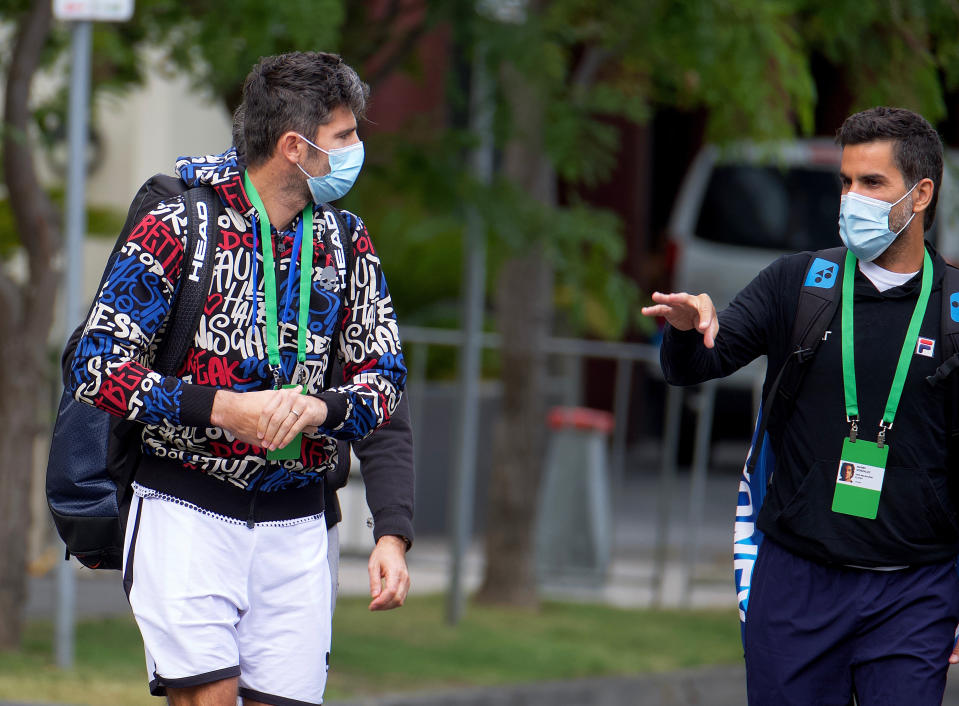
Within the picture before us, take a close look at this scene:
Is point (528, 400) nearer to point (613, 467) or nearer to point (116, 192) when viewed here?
point (613, 467)

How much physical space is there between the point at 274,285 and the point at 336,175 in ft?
0.87

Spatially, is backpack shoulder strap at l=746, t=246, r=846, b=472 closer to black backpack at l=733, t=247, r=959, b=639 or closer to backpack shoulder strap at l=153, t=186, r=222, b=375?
black backpack at l=733, t=247, r=959, b=639

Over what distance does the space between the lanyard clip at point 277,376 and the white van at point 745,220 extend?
11708 millimetres

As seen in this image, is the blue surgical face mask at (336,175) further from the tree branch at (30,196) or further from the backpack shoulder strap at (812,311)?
the tree branch at (30,196)

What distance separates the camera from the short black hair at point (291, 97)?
120 inches

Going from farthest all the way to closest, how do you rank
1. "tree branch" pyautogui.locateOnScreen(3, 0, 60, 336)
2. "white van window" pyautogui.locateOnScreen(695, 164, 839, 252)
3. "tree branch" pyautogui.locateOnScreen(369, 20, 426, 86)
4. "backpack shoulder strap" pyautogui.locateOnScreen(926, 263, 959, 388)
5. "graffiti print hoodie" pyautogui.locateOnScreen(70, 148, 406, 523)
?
"white van window" pyautogui.locateOnScreen(695, 164, 839, 252)
"tree branch" pyautogui.locateOnScreen(369, 20, 426, 86)
"tree branch" pyautogui.locateOnScreen(3, 0, 60, 336)
"backpack shoulder strap" pyautogui.locateOnScreen(926, 263, 959, 388)
"graffiti print hoodie" pyautogui.locateOnScreen(70, 148, 406, 523)

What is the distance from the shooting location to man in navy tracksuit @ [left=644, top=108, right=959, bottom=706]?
3346 mm

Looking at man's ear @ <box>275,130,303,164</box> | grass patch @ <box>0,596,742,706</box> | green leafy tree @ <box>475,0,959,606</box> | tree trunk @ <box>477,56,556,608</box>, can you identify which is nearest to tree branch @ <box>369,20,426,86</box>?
green leafy tree @ <box>475,0,959,606</box>

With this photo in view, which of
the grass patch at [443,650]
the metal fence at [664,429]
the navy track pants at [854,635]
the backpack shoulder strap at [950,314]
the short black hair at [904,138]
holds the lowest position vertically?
the grass patch at [443,650]

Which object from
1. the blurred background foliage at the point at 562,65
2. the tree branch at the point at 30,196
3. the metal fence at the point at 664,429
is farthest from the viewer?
the metal fence at the point at 664,429

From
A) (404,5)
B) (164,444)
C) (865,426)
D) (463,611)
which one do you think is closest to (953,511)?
(865,426)

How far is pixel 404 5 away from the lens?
753 cm

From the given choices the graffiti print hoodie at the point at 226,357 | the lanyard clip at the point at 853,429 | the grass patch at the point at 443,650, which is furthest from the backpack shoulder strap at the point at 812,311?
the grass patch at the point at 443,650

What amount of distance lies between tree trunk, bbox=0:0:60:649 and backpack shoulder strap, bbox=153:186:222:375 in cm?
398
